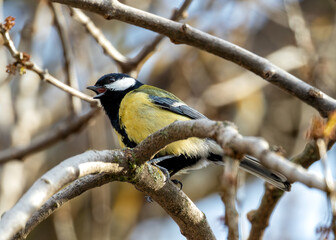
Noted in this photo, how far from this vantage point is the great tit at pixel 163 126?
3.48 m

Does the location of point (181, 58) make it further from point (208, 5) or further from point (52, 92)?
point (52, 92)

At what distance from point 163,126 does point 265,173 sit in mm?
874

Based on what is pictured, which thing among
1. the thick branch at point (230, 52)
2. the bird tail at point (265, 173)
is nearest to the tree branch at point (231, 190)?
the thick branch at point (230, 52)

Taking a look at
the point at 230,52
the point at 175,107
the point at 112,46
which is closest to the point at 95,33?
the point at 112,46

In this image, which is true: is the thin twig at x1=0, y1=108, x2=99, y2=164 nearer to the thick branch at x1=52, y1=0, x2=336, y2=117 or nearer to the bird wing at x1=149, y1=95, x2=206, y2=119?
the bird wing at x1=149, y1=95, x2=206, y2=119

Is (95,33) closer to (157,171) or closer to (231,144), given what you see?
(157,171)

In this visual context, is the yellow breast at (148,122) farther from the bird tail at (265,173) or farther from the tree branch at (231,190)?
the tree branch at (231,190)

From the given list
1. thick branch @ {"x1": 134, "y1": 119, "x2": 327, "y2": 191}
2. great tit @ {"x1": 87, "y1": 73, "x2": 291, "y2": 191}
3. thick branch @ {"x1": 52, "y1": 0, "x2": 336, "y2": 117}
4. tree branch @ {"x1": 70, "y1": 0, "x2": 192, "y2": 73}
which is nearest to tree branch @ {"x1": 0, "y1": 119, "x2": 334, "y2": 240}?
thick branch @ {"x1": 134, "y1": 119, "x2": 327, "y2": 191}

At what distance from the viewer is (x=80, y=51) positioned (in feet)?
19.9

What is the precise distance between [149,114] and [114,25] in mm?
3610

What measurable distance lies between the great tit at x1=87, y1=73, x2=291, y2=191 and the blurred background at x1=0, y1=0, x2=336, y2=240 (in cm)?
171

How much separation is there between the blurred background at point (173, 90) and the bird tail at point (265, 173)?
7.48 feet

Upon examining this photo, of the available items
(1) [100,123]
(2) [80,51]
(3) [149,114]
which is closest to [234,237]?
(3) [149,114]

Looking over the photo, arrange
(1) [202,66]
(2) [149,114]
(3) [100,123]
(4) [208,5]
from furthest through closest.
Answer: (1) [202,66]
(4) [208,5]
(3) [100,123]
(2) [149,114]
